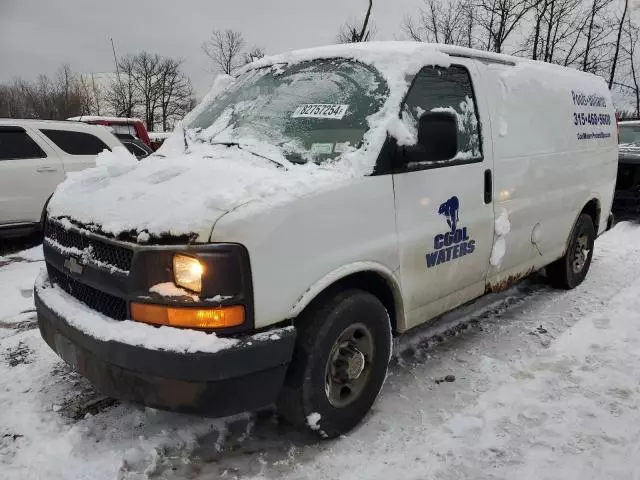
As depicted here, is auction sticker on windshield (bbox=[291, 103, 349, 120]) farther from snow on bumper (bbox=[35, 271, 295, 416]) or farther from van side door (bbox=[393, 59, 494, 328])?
snow on bumper (bbox=[35, 271, 295, 416])

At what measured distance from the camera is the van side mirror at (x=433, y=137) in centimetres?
297

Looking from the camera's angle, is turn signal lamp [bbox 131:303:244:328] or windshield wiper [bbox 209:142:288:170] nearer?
turn signal lamp [bbox 131:303:244:328]

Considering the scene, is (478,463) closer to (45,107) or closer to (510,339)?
(510,339)

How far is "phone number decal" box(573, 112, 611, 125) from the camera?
197 inches

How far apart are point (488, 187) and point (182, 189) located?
2.11 meters

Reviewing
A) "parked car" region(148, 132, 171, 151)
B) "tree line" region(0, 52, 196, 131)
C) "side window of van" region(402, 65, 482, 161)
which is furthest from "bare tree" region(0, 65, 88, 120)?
"side window of van" region(402, 65, 482, 161)

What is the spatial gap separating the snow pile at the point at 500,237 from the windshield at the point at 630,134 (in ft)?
27.0

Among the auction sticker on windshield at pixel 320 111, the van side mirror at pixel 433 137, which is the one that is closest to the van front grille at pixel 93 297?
the auction sticker on windshield at pixel 320 111

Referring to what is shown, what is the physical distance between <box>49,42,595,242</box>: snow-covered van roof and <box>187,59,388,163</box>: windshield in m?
0.02

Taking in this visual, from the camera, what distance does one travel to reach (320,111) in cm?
312

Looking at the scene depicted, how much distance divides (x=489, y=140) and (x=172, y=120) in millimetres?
58866

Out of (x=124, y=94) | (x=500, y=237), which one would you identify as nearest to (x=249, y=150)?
(x=500, y=237)

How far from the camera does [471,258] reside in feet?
11.8

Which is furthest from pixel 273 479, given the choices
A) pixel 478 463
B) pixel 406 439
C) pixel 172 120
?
pixel 172 120
